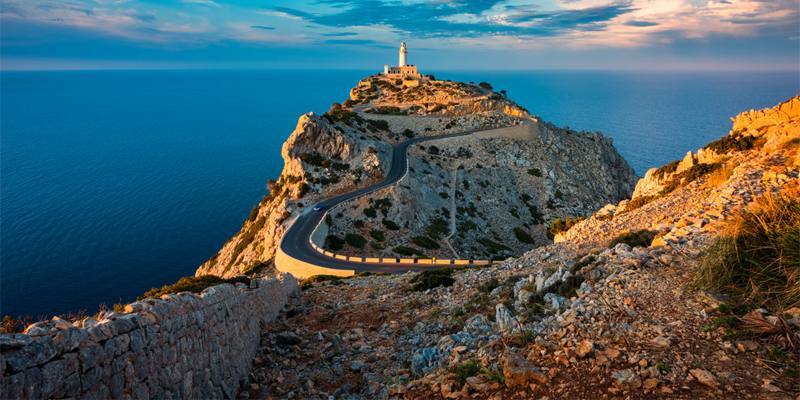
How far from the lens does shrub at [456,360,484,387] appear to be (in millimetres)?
8555

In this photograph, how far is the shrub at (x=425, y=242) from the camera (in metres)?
47.6

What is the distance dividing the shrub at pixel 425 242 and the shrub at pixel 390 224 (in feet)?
7.74

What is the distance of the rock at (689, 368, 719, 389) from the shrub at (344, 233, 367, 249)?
38112 mm

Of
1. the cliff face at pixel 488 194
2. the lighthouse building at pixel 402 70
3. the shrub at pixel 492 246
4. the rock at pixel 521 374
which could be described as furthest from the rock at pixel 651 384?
the lighthouse building at pixel 402 70

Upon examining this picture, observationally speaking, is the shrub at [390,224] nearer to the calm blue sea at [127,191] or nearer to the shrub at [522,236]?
the shrub at [522,236]

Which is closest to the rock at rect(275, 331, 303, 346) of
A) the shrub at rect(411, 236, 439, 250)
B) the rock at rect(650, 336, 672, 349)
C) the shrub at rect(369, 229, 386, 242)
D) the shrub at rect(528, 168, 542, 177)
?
the rock at rect(650, 336, 672, 349)

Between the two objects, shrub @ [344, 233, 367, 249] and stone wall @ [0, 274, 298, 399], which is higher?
stone wall @ [0, 274, 298, 399]

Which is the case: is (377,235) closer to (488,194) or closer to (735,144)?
(488,194)

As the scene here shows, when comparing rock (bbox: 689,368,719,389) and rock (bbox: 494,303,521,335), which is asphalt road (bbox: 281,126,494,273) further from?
rock (bbox: 689,368,719,389)

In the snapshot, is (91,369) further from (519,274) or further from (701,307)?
(519,274)

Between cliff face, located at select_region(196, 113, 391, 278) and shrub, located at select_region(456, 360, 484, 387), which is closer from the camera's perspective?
shrub, located at select_region(456, 360, 484, 387)

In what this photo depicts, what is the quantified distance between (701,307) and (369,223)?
134ft

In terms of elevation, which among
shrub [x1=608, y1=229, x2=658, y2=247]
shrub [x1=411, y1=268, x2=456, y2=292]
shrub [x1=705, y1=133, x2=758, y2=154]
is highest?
shrub [x1=705, y1=133, x2=758, y2=154]

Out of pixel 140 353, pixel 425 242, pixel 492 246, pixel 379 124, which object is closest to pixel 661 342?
pixel 140 353
